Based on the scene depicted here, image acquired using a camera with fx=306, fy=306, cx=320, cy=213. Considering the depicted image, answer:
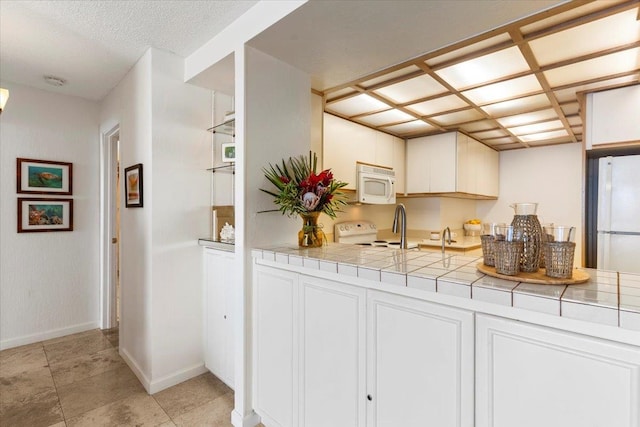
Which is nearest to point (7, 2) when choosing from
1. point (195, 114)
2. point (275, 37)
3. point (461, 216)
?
point (195, 114)

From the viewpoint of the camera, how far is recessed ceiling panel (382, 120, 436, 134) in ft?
11.4

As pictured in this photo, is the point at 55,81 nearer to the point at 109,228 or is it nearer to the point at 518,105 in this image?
the point at 109,228

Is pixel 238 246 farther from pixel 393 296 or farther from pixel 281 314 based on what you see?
pixel 393 296

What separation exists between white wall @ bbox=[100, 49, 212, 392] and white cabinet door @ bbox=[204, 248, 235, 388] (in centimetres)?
10

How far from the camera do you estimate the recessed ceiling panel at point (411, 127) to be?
3469mm

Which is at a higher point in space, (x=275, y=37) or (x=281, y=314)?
(x=275, y=37)

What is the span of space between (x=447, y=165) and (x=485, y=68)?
1.77 meters

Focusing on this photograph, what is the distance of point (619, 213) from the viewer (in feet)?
7.90

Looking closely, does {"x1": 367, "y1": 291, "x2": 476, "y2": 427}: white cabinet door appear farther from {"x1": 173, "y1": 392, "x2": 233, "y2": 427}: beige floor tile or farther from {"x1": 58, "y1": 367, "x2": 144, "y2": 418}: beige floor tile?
{"x1": 58, "y1": 367, "x2": 144, "y2": 418}: beige floor tile

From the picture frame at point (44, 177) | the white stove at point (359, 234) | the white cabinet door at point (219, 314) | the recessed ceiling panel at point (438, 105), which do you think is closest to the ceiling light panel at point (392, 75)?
the recessed ceiling panel at point (438, 105)

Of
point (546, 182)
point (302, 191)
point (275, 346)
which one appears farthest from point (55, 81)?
point (546, 182)

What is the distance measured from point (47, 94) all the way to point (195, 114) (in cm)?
183

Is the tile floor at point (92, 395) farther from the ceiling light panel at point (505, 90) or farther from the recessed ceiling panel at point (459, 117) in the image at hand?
the recessed ceiling panel at point (459, 117)

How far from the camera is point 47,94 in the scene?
296 cm
